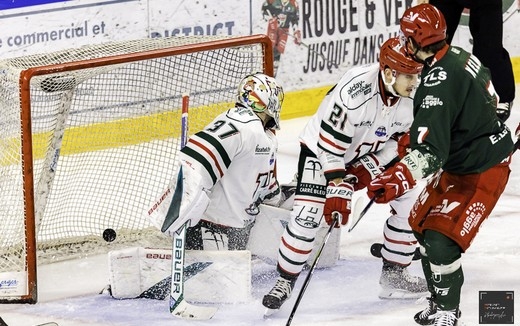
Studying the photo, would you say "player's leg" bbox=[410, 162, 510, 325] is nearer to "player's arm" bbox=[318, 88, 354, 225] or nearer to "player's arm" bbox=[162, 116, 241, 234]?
"player's arm" bbox=[318, 88, 354, 225]

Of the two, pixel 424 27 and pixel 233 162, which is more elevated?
pixel 424 27

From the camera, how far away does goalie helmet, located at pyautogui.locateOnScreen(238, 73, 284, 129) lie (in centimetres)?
510

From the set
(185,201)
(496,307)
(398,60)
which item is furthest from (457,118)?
(185,201)

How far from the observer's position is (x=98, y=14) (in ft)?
22.4

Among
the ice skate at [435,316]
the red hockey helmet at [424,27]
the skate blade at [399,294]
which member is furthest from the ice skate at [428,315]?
the red hockey helmet at [424,27]

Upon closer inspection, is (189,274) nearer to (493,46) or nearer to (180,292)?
(180,292)

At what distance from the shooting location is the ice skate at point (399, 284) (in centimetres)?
517

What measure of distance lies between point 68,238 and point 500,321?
1873mm

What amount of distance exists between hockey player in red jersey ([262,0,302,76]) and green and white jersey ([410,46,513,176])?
3271 mm

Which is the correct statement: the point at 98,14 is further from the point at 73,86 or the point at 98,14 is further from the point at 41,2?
the point at 73,86

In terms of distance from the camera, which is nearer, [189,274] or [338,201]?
[338,201]

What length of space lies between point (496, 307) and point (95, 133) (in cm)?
197

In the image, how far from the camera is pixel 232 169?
5.13 meters

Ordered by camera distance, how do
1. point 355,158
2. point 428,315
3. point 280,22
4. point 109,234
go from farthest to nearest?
point 280,22
point 109,234
point 355,158
point 428,315
